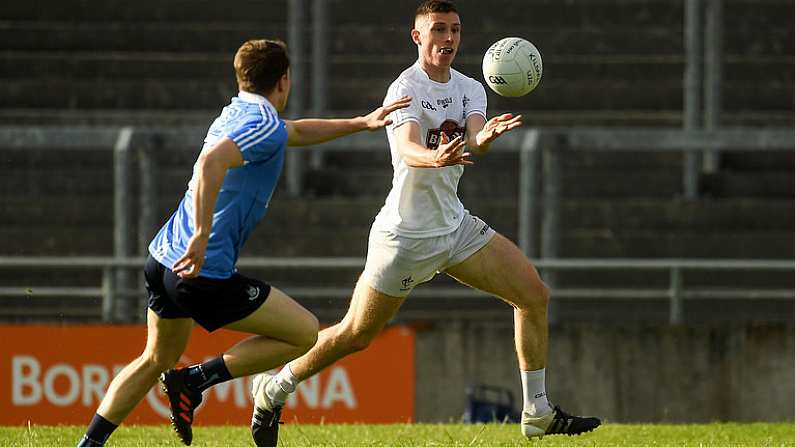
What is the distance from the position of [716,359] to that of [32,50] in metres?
10.1

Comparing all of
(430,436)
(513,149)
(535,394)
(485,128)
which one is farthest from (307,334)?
(513,149)

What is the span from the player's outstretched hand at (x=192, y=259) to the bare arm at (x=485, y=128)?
58.3 inches

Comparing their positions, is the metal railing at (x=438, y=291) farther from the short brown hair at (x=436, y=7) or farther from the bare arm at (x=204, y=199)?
the bare arm at (x=204, y=199)

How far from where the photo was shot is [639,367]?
41.2 feet

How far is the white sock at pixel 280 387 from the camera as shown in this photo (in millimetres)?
7477

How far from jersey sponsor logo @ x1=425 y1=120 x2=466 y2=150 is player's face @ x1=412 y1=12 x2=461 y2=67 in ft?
0.99

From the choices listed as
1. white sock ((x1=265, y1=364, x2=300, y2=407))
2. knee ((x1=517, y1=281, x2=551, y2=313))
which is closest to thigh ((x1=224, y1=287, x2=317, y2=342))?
white sock ((x1=265, y1=364, x2=300, y2=407))

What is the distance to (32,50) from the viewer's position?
18719 mm

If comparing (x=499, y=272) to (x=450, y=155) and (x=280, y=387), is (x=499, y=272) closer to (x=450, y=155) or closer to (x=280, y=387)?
(x=450, y=155)

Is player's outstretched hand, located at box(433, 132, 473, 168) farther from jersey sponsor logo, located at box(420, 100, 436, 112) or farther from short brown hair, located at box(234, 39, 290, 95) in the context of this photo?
short brown hair, located at box(234, 39, 290, 95)

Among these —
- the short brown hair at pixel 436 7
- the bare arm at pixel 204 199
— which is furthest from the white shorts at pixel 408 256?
the bare arm at pixel 204 199

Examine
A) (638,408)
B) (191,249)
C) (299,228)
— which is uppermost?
(191,249)

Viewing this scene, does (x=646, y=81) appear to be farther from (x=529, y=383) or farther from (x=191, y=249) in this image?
(x=191, y=249)

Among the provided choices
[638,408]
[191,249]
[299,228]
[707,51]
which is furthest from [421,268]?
[707,51]
